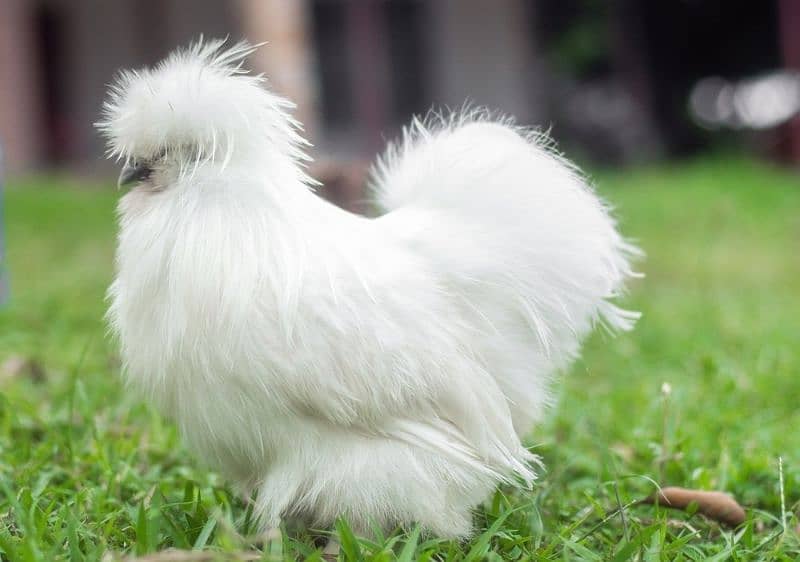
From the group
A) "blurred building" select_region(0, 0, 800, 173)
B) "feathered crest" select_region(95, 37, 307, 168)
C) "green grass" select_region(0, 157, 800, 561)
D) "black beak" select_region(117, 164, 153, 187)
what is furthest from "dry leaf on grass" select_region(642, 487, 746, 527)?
"blurred building" select_region(0, 0, 800, 173)

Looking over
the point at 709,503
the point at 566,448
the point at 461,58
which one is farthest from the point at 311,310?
the point at 461,58

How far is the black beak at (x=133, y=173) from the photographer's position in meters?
2.01

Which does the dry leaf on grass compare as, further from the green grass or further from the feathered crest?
the feathered crest

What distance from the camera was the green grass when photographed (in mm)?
2059

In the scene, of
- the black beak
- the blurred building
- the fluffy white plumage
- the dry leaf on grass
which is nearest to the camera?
the fluffy white plumage

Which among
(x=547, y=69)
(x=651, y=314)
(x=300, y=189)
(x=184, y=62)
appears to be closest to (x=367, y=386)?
(x=300, y=189)

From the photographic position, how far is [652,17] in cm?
1523

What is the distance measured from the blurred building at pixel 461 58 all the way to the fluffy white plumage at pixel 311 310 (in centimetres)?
1200

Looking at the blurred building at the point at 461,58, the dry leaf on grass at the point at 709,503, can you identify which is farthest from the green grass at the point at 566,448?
the blurred building at the point at 461,58

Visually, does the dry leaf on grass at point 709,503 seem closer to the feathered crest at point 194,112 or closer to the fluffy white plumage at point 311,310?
the fluffy white plumage at point 311,310

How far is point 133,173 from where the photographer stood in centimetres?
202

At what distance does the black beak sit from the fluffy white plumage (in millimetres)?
14

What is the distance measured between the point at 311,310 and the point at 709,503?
4.10 feet

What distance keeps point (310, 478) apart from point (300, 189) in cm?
65
